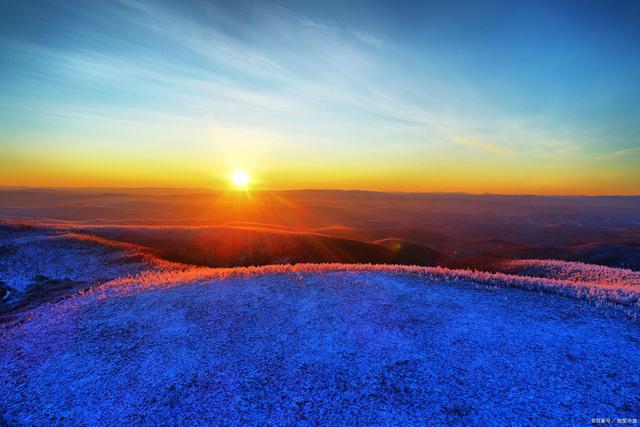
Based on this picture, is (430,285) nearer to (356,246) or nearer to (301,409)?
(301,409)

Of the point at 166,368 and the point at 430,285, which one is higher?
the point at 430,285

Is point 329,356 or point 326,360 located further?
point 329,356

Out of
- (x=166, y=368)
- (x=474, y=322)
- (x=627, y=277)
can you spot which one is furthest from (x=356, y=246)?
(x=166, y=368)

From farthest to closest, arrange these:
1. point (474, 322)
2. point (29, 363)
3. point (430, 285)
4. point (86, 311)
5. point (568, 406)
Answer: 1. point (430, 285)
2. point (86, 311)
3. point (474, 322)
4. point (29, 363)
5. point (568, 406)
